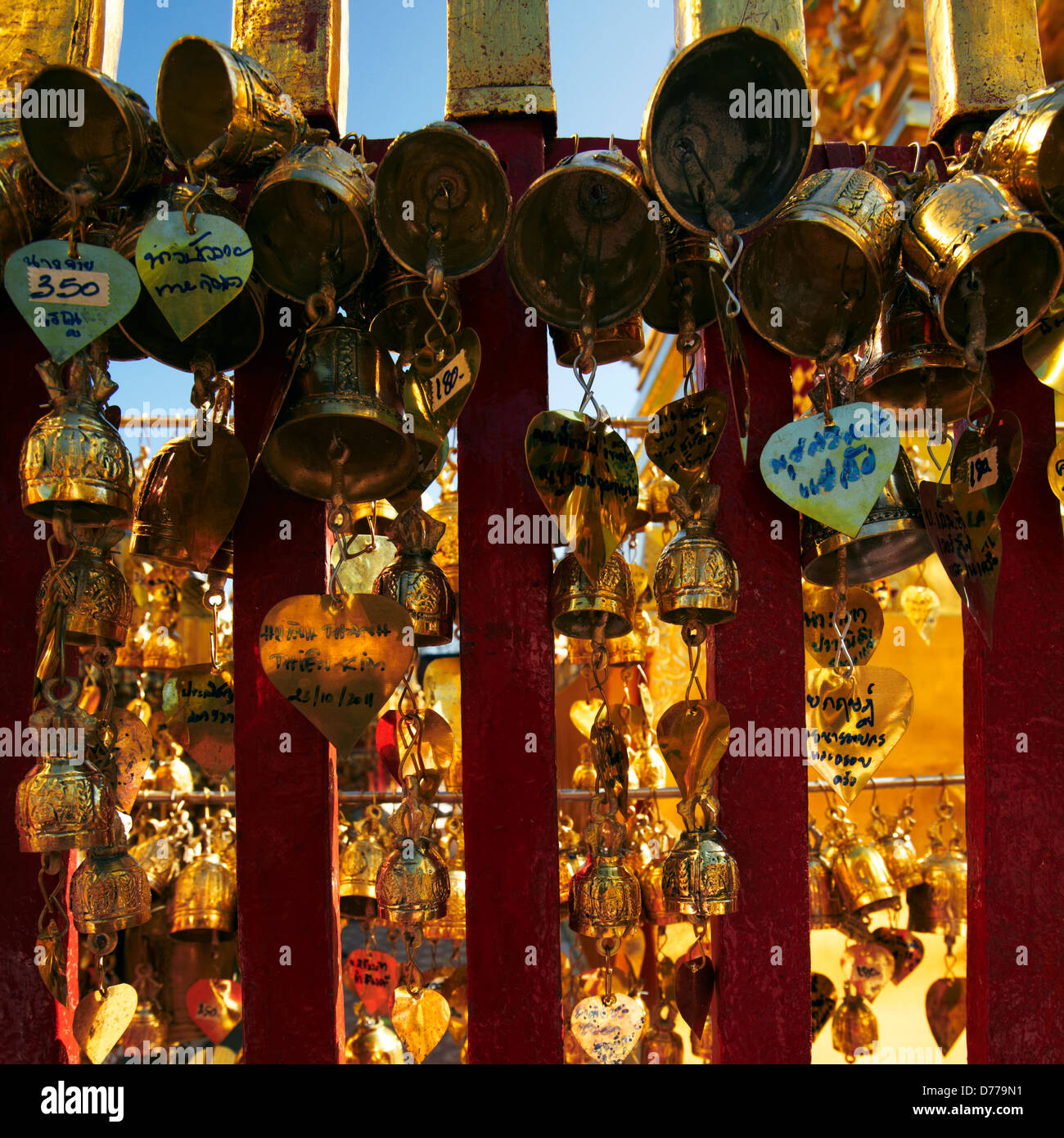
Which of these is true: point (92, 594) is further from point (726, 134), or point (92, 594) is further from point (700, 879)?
point (726, 134)

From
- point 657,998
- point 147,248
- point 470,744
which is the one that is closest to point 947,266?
point 470,744

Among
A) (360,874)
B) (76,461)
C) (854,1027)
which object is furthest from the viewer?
(854,1027)

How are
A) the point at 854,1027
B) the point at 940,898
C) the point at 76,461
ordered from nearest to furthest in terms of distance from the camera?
the point at 76,461 < the point at 854,1027 < the point at 940,898

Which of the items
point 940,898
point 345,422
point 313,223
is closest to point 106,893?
point 345,422

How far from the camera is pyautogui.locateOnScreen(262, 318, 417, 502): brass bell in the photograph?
1.19 m

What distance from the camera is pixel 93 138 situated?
122 centimetres

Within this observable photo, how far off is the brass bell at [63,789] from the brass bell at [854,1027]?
5.63ft

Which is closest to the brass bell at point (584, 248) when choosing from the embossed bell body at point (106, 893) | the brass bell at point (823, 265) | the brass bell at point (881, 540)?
the brass bell at point (823, 265)

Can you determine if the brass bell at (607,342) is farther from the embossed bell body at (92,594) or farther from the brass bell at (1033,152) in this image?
the embossed bell body at (92,594)

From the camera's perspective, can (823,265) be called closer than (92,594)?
No

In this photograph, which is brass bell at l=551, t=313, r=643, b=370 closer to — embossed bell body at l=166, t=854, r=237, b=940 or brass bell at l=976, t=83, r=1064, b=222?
brass bell at l=976, t=83, r=1064, b=222

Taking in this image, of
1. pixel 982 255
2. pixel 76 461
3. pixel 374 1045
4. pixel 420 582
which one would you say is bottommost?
pixel 374 1045

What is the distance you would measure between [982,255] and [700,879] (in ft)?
3.20

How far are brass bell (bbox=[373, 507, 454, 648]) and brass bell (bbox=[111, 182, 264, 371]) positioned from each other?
0.36 meters
